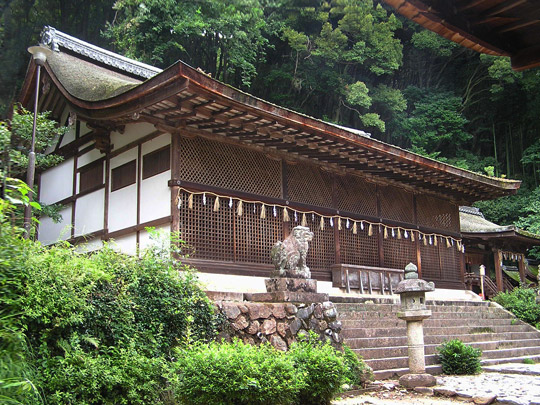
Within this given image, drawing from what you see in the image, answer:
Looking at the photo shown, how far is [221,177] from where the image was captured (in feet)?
43.1

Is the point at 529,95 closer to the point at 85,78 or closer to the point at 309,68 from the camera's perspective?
the point at 309,68

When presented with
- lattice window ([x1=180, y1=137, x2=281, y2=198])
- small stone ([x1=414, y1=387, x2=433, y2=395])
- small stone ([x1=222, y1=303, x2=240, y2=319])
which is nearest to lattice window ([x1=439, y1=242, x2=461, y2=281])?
lattice window ([x1=180, y1=137, x2=281, y2=198])

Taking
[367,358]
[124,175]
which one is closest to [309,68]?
[124,175]

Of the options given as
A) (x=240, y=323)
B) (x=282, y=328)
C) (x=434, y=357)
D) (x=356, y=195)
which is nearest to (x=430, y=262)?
(x=356, y=195)

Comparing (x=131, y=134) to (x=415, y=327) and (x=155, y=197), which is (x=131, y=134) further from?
(x=415, y=327)

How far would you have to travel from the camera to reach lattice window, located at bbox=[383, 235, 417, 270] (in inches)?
698

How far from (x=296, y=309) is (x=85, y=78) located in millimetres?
9246

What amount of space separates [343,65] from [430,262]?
18.7 meters

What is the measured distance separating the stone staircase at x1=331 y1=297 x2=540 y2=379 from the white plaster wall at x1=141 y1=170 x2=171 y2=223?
454cm

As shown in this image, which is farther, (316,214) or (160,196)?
(316,214)

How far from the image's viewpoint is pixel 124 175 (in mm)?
13984

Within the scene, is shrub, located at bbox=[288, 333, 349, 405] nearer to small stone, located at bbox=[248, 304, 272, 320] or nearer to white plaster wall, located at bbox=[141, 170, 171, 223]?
small stone, located at bbox=[248, 304, 272, 320]

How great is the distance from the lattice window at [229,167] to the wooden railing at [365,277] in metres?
3.12

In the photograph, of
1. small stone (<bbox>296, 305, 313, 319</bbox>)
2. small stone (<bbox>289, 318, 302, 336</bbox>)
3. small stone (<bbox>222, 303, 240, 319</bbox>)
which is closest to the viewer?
small stone (<bbox>222, 303, 240, 319</bbox>)
